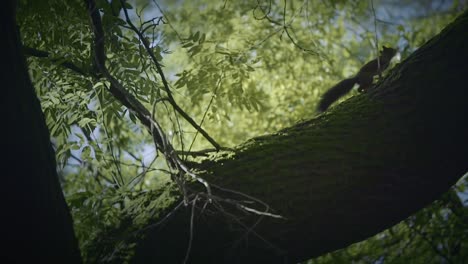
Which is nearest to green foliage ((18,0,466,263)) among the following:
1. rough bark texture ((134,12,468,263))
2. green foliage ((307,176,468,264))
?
green foliage ((307,176,468,264))

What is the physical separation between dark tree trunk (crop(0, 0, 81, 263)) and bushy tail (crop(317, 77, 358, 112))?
2.76 metres

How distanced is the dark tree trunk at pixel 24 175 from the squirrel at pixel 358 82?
2.58 metres

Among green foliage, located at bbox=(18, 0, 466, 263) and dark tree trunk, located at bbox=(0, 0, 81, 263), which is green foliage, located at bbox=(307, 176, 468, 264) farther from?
dark tree trunk, located at bbox=(0, 0, 81, 263)

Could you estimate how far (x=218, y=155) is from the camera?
1.92 meters

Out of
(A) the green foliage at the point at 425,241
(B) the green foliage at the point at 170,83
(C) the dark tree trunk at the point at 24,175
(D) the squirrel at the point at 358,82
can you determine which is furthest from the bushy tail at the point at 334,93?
(C) the dark tree trunk at the point at 24,175

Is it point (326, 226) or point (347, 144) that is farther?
point (347, 144)

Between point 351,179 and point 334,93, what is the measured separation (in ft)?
7.60

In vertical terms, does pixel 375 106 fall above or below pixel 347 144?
above

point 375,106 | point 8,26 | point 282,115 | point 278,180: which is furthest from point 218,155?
point 282,115

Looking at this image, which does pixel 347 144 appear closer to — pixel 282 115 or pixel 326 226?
pixel 326 226

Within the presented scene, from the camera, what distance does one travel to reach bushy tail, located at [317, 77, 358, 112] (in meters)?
3.77

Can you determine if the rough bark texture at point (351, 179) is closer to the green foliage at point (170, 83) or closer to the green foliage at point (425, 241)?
the green foliage at point (170, 83)

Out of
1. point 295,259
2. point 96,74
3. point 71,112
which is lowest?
point 295,259

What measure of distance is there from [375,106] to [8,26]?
145cm
